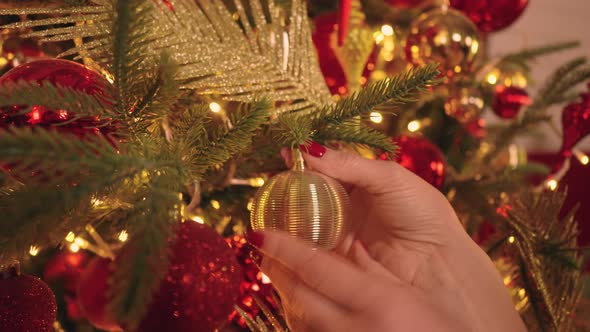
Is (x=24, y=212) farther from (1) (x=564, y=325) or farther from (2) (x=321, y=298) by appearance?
(1) (x=564, y=325)

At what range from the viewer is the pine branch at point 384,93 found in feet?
1.41

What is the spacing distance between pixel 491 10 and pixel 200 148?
693mm

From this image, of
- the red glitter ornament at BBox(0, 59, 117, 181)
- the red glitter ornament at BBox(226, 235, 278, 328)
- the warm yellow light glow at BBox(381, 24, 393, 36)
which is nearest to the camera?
the red glitter ornament at BBox(0, 59, 117, 181)

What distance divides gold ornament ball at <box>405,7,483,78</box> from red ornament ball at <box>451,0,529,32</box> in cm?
10

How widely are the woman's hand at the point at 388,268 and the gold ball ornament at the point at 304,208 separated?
0.02 metres

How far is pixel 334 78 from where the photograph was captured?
74 centimetres

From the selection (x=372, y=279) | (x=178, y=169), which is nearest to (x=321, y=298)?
(x=372, y=279)

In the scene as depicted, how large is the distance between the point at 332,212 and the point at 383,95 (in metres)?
0.11

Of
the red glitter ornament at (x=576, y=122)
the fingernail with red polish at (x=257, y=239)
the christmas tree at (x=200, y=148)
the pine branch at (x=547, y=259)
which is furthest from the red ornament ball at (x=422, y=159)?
the fingernail with red polish at (x=257, y=239)

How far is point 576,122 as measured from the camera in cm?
80

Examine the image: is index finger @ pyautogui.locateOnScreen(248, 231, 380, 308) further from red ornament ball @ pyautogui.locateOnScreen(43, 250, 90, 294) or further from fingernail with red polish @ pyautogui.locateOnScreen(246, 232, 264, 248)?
red ornament ball @ pyautogui.locateOnScreen(43, 250, 90, 294)

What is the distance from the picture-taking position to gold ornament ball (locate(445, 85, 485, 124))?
3.06 ft

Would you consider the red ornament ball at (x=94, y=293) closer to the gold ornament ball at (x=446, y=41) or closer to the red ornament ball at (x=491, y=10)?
the gold ornament ball at (x=446, y=41)

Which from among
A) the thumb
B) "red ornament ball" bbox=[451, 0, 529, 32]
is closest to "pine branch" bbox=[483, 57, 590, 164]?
"red ornament ball" bbox=[451, 0, 529, 32]
